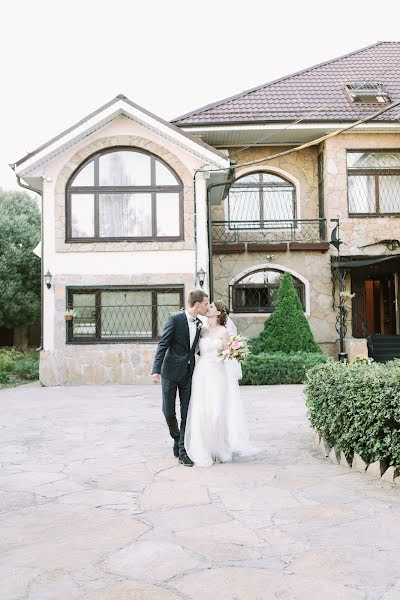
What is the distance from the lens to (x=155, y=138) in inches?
647

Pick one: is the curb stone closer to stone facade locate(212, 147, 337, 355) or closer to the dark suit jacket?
the dark suit jacket

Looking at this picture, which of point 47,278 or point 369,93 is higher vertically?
point 369,93

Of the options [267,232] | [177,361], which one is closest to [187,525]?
[177,361]

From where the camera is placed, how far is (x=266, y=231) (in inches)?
762

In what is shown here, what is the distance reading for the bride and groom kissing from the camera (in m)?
6.69

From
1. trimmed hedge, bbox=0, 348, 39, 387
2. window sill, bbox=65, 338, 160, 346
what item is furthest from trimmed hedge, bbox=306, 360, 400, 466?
trimmed hedge, bbox=0, 348, 39, 387

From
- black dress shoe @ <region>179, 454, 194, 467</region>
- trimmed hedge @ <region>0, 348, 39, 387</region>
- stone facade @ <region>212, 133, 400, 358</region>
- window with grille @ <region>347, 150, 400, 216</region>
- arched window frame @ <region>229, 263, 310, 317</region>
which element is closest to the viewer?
black dress shoe @ <region>179, 454, 194, 467</region>

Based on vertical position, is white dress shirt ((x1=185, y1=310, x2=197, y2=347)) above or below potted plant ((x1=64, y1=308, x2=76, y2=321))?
below

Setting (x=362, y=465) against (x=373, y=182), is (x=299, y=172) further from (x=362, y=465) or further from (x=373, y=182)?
(x=362, y=465)

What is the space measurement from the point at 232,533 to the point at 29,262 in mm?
23546

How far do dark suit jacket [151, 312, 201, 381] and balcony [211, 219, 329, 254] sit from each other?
12.0 meters

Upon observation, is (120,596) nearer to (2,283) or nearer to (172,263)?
(172,263)

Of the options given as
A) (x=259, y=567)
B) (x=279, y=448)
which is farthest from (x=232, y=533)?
(x=279, y=448)

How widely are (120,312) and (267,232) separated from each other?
571 centimetres
